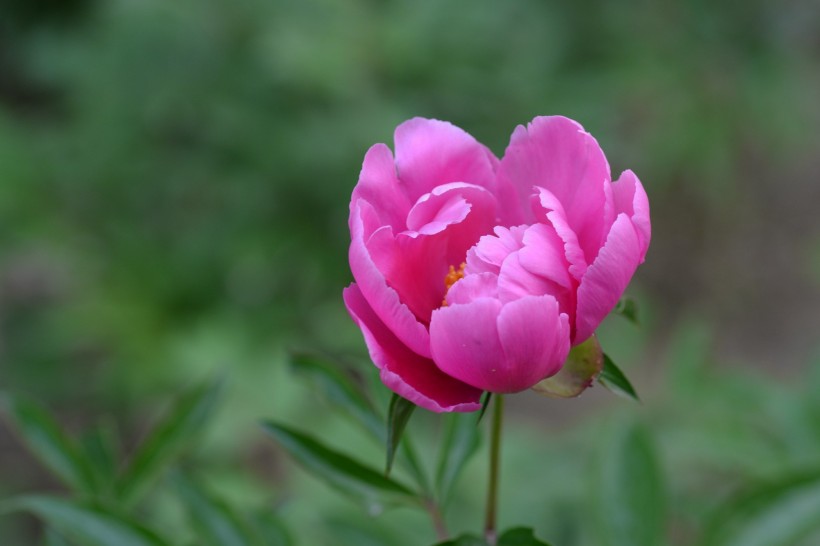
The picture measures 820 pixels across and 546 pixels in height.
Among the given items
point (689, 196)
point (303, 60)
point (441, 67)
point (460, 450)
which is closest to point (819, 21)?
point (689, 196)

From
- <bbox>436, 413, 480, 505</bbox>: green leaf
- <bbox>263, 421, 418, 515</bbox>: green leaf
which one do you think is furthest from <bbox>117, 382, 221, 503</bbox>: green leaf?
<bbox>436, 413, 480, 505</bbox>: green leaf

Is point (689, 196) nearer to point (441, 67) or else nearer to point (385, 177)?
point (441, 67)

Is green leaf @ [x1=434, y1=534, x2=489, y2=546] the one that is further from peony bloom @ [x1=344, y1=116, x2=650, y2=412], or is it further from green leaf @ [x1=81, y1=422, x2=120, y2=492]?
green leaf @ [x1=81, y1=422, x2=120, y2=492]

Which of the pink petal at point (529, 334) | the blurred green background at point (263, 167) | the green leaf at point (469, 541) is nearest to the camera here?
the pink petal at point (529, 334)

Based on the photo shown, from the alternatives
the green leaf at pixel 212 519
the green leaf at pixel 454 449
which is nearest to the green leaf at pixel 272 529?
the green leaf at pixel 212 519

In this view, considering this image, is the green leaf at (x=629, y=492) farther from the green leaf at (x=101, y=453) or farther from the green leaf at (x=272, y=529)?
the green leaf at (x=101, y=453)
